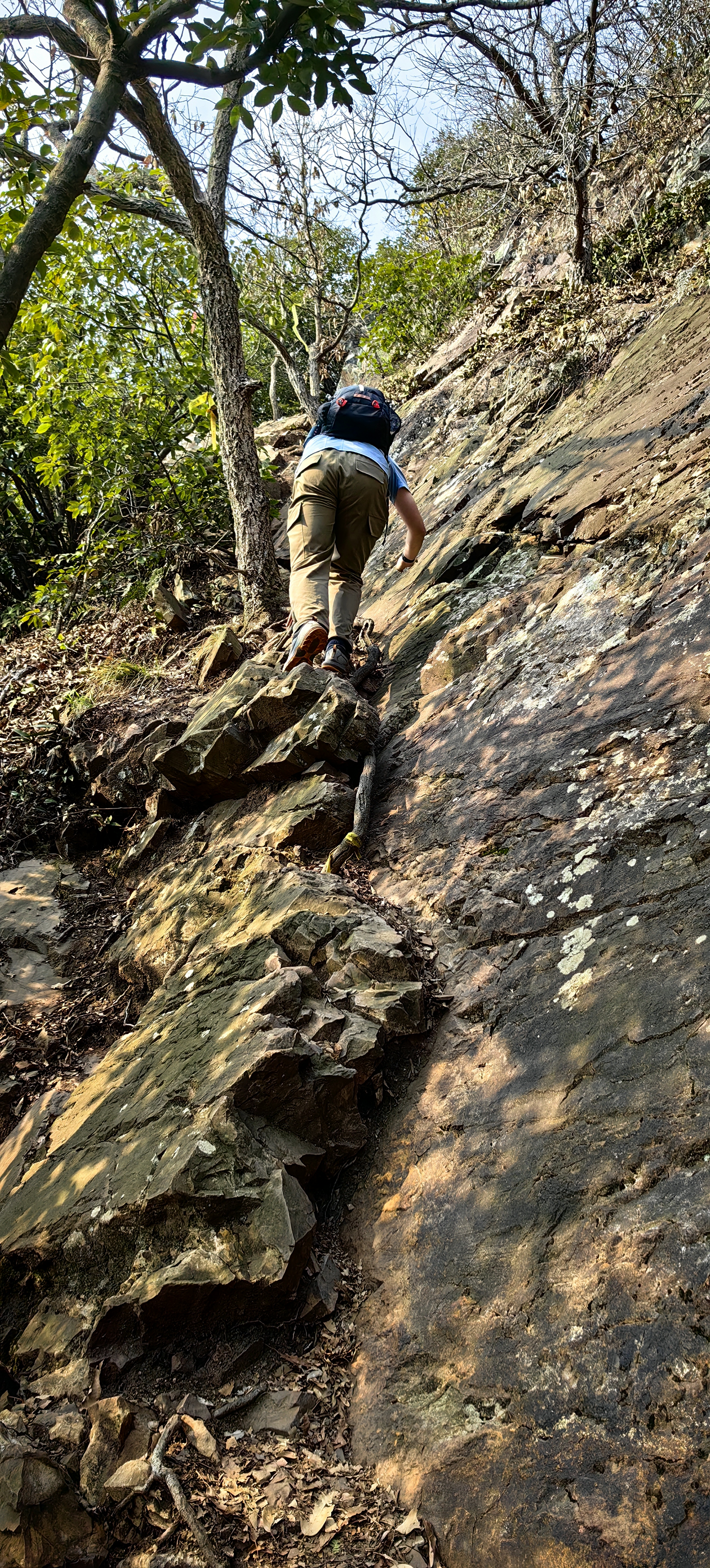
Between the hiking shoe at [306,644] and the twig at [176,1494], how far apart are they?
3.72m

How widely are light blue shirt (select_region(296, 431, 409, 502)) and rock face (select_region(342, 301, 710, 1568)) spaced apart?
1.52 meters

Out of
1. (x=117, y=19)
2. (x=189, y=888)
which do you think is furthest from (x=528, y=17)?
(x=189, y=888)

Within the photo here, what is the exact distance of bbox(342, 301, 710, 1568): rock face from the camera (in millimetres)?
1841

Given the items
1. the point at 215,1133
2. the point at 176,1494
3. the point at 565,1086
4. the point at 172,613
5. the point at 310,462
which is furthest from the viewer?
the point at 172,613

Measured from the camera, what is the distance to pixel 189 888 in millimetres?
4641

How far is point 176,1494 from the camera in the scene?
2.08 meters

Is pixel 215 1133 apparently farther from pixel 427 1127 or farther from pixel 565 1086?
pixel 565 1086

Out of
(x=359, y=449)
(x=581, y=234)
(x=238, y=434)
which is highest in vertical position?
(x=238, y=434)

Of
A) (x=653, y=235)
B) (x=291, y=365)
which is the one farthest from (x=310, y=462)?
(x=291, y=365)

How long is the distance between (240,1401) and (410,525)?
195 inches

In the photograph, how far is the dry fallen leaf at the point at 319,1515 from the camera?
6.53ft

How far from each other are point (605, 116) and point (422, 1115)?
7.02 metres

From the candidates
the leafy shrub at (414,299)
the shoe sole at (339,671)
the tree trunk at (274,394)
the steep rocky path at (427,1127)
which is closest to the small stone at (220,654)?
the shoe sole at (339,671)

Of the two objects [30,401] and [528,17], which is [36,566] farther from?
[528,17]
